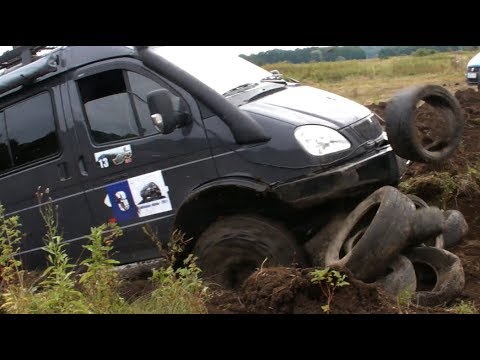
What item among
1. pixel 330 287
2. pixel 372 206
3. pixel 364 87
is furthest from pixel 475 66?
pixel 330 287

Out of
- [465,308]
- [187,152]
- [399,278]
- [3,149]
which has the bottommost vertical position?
[465,308]

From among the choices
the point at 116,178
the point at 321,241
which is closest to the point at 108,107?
the point at 116,178

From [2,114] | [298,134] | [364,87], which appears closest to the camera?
[298,134]

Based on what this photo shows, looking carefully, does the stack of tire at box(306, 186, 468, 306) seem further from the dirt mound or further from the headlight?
the headlight

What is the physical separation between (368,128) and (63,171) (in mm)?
2683

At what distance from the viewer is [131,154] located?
4812mm

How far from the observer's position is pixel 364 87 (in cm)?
1513

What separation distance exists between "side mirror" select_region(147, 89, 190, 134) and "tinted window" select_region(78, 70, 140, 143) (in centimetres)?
37

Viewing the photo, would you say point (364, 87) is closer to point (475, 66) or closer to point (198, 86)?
point (475, 66)

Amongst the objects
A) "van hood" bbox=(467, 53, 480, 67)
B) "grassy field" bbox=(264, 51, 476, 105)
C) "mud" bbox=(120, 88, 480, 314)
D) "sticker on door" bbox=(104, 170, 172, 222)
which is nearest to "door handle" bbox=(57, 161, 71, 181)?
"sticker on door" bbox=(104, 170, 172, 222)

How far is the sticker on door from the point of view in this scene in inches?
186

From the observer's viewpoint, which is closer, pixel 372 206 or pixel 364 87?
pixel 372 206

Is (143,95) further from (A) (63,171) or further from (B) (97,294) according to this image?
(B) (97,294)

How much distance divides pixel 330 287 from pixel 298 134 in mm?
1213
